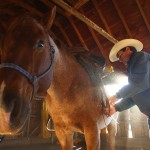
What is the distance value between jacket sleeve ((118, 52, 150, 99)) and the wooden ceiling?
3250 mm

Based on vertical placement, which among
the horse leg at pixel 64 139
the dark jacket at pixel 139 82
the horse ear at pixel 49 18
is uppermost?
the horse ear at pixel 49 18

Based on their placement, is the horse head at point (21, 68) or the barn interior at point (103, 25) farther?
the barn interior at point (103, 25)

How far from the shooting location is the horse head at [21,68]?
131 centimetres

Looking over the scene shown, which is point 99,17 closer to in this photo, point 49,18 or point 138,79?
point 138,79

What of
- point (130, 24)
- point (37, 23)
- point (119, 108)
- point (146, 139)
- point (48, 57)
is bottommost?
point (146, 139)

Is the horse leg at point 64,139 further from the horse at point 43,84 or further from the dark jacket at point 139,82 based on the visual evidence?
the dark jacket at point 139,82

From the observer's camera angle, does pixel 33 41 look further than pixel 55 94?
No

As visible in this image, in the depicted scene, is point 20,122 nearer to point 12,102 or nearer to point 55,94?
point 12,102

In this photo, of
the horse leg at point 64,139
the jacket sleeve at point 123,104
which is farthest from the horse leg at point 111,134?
the horse leg at point 64,139

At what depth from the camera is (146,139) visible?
6.04m

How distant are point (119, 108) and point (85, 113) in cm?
75

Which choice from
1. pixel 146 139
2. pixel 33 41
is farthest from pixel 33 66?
pixel 146 139

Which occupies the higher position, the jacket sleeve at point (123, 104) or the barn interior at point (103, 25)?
the barn interior at point (103, 25)

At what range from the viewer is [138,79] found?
8.14 feet
